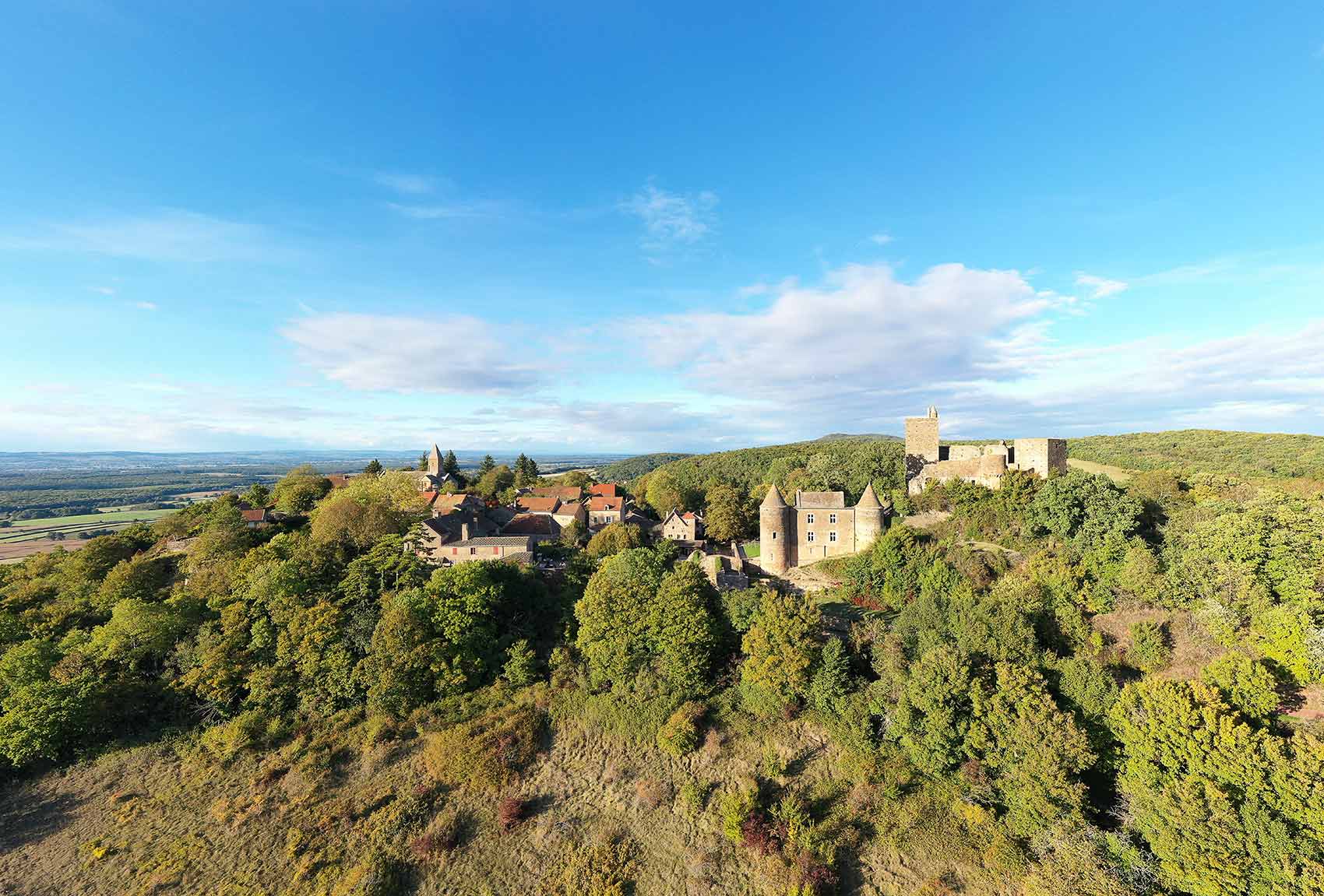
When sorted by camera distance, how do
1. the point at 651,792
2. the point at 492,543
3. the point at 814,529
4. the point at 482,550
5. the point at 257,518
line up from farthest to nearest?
the point at 257,518
the point at 492,543
the point at 482,550
the point at 814,529
the point at 651,792

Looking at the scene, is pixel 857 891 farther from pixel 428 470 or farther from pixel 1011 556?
pixel 428 470

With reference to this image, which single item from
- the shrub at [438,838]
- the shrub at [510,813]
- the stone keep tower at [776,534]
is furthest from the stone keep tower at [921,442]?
the shrub at [438,838]

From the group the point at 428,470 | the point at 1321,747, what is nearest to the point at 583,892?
the point at 1321,747

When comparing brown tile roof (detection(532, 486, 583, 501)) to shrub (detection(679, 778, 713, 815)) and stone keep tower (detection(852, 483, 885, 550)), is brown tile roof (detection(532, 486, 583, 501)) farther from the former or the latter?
shrub (detection(679, 778, 713, 815))

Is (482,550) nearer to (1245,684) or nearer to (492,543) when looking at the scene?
(492,543)

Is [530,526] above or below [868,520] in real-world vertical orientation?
below

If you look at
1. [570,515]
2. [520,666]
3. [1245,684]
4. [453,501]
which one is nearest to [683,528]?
[570,515]

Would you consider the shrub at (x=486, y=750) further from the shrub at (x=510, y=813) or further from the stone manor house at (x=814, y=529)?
the stone manor house at (x=814, y=529)
